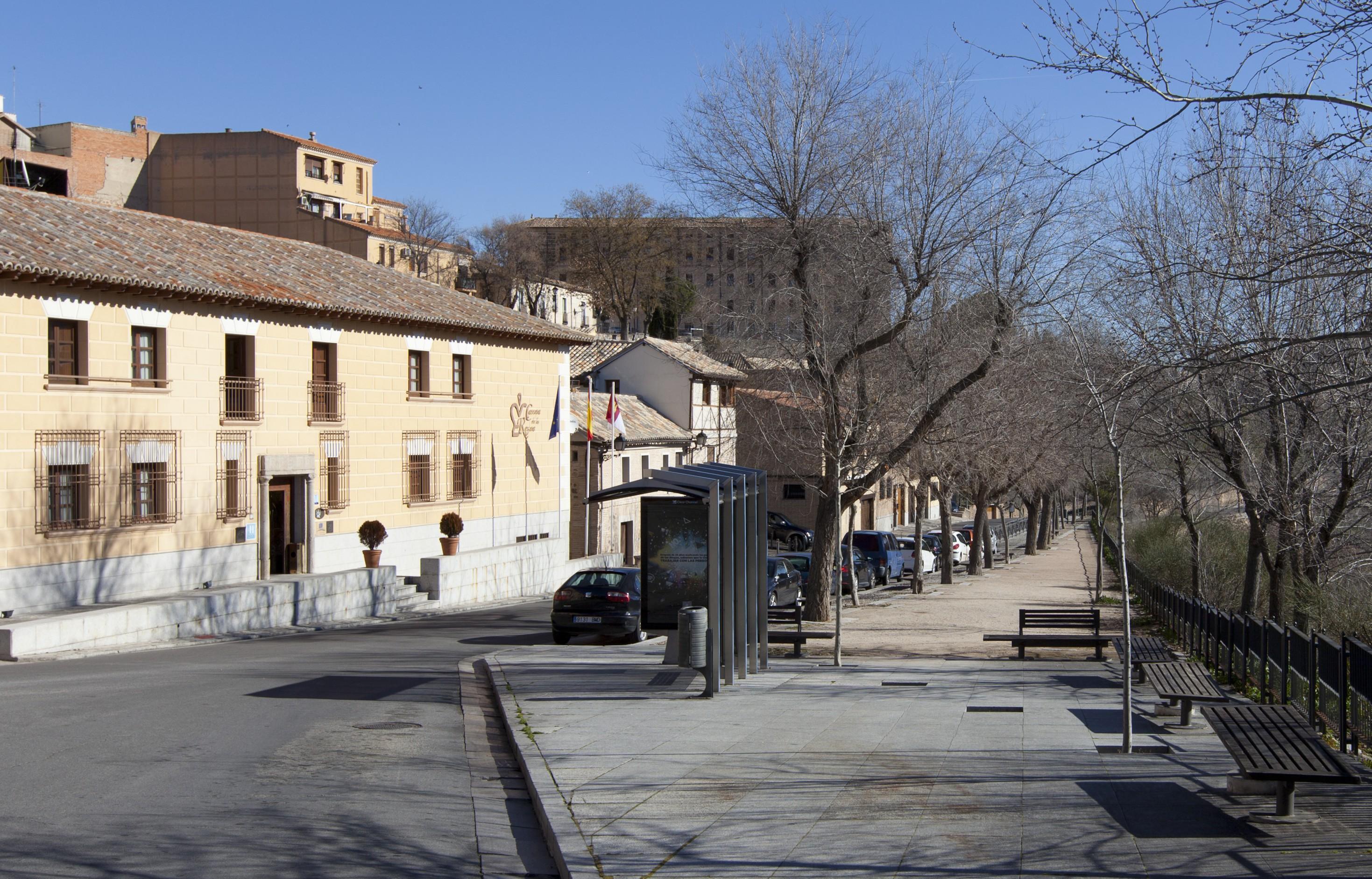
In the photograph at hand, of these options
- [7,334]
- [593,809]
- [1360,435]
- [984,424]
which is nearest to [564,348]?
[984,424]

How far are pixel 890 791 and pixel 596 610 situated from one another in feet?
40.0

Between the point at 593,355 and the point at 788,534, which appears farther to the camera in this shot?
the point at 593,355

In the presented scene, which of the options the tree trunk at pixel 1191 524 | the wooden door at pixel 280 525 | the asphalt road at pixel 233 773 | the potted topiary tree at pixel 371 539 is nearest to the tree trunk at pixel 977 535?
the tree trunk at pixel 1191 524

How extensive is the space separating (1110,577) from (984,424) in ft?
65.1

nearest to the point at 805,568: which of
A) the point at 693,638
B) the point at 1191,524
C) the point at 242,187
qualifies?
the point at 1191,524

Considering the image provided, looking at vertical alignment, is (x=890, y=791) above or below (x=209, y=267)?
below

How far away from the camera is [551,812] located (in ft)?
24.8

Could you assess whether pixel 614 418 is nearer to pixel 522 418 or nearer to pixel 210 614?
pixel 522 418

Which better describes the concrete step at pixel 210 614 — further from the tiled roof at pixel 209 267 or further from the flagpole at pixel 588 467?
the flagpole at pixel 588 467

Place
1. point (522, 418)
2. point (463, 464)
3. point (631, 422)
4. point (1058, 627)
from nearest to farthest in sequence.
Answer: point (1058, 627) → point (463, 464) → point (522, 418) → point (631, 422)

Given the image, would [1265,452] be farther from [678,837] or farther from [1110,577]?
[1110,577]

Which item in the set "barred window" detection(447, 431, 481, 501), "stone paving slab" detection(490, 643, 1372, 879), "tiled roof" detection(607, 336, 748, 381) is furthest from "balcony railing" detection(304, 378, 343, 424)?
"tiled roof" detection(607, 336, 748, 381)

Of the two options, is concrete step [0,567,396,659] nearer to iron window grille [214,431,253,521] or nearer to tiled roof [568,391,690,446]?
iron window grille [214,431,253,521]

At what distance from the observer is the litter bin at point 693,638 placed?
12922 millimetres
